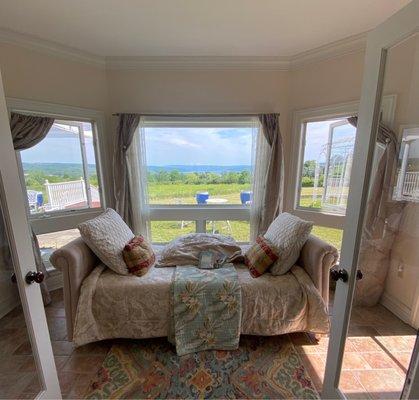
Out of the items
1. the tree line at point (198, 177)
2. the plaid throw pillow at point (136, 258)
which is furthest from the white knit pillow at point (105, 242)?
the tree line at point (198, 177)

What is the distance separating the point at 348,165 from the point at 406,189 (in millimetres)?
1523

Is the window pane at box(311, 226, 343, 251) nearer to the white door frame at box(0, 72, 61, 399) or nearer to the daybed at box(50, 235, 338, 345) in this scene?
the daybed at box(50, 235, 338, 345)

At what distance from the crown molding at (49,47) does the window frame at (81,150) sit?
1.71 ft

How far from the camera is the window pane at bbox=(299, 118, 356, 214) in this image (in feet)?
8.27

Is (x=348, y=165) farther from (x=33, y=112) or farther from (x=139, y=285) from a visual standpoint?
(x=33, y=112)

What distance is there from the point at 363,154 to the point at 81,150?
2851 mm

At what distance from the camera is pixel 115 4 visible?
1.73 m

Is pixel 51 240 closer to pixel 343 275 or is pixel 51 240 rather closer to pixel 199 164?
pixel 199 164

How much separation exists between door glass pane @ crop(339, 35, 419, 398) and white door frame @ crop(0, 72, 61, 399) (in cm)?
155

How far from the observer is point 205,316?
68.4 inches

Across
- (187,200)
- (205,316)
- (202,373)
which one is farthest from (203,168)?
(202,373)

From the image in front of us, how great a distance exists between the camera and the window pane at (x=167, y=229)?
124 inches

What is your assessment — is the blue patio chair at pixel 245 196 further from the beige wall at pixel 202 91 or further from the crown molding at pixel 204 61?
the crown molding at pixel 204 61

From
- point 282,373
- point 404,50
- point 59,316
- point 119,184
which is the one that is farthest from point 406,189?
point 59,316
